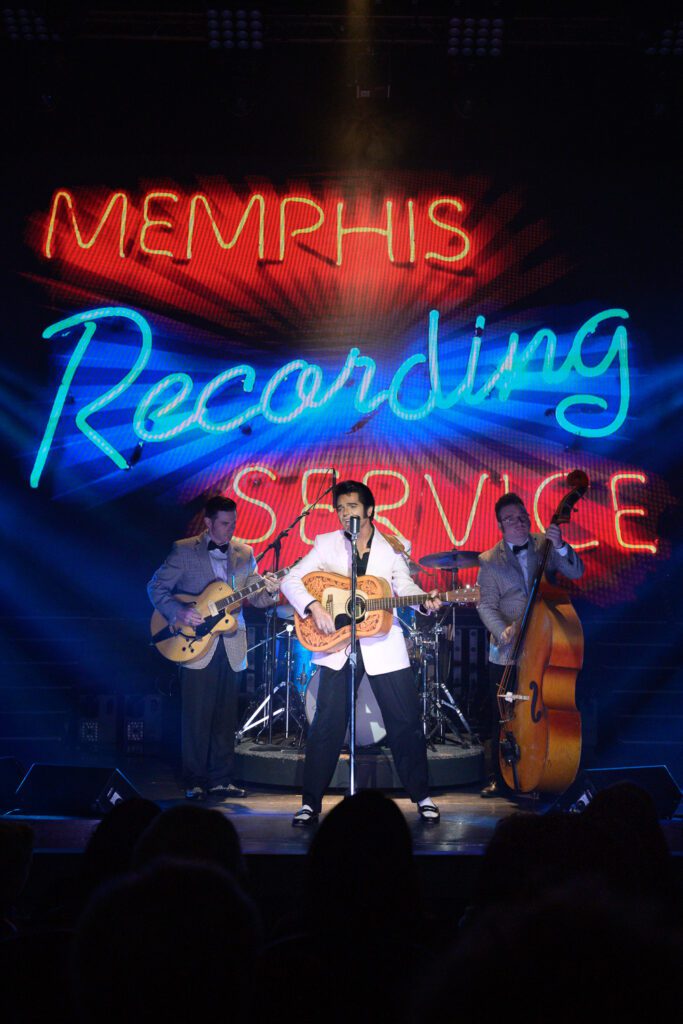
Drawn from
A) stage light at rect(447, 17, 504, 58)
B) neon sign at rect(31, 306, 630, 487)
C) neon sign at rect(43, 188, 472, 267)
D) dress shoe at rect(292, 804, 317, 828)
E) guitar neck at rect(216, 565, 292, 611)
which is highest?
stage light at rect(447, 17, 504, 58)

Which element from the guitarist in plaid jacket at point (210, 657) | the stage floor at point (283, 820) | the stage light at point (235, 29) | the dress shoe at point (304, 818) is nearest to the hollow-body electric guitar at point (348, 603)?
the guitarist in plaid jacket at point (210, 657)

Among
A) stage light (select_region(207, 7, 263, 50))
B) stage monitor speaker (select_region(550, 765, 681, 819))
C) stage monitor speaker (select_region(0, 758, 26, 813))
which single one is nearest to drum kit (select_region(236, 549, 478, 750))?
stage monitor speaker (select_region(0, 758, 26, 813))

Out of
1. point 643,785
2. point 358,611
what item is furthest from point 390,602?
point 643,785

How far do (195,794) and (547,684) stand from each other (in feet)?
8.61

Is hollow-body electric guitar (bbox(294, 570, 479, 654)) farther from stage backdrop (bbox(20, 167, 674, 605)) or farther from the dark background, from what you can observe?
the dark background

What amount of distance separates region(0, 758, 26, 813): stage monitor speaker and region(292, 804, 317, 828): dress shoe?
1.63m

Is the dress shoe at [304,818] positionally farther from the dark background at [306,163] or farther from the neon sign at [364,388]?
the neon sign at [364,388]

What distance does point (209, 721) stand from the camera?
7082 millimetres

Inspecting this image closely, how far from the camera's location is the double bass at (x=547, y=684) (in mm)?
6277

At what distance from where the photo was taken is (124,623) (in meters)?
9.56

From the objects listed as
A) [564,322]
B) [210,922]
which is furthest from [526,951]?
[564,322]

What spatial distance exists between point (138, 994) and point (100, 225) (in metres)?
9.59

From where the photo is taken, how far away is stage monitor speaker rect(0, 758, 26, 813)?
5.48 metres

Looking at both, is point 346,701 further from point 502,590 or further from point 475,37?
point 475,37
